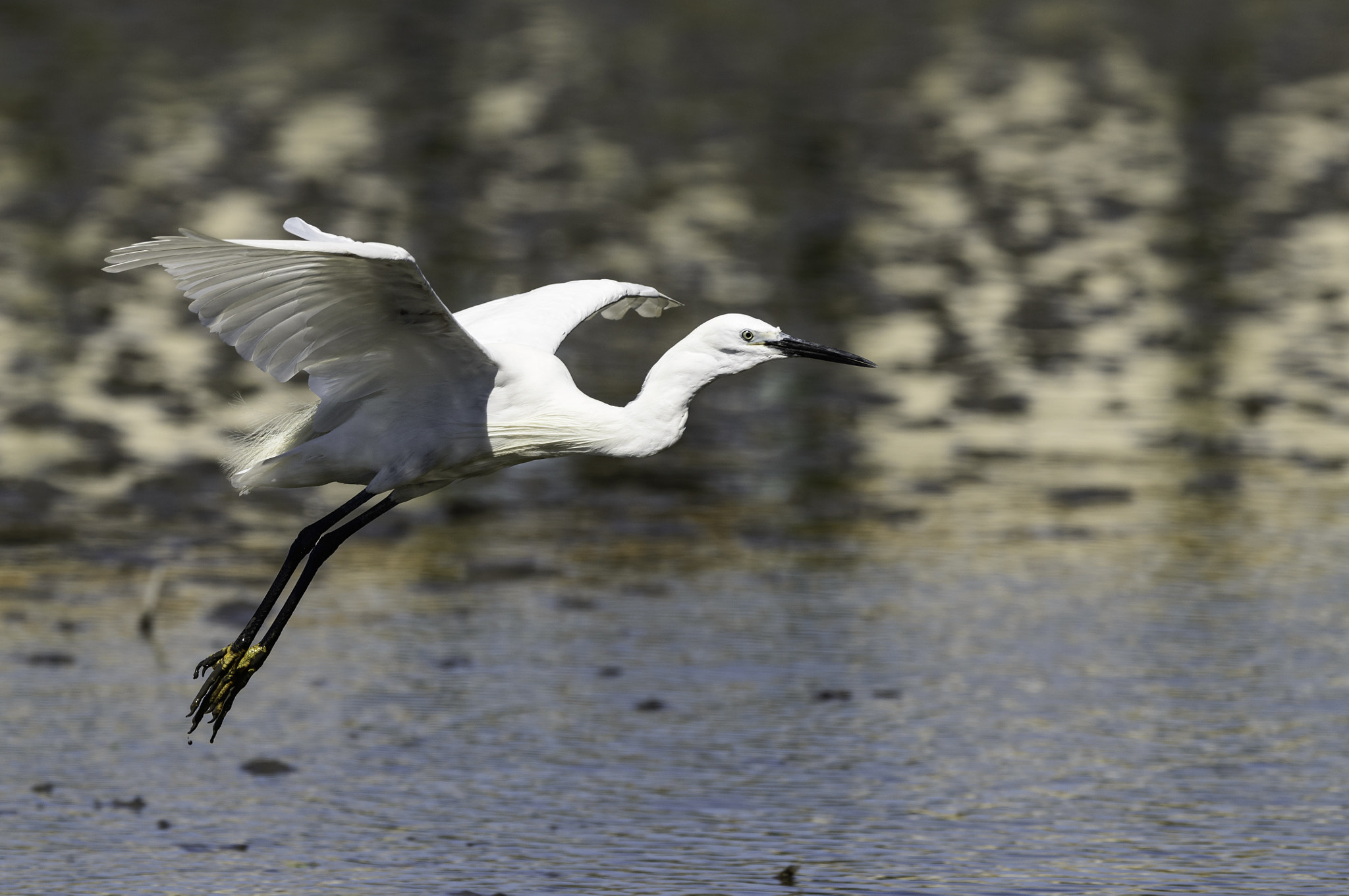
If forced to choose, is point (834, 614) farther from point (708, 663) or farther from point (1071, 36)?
point (1071, 36)

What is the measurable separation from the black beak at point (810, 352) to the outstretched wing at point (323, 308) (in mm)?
990

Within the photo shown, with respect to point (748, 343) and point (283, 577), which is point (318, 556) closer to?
point (283, 577)

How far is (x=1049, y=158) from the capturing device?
2503cm

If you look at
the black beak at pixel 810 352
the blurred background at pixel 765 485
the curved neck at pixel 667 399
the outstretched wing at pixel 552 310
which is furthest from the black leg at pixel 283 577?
the black beak at pixel 810 352

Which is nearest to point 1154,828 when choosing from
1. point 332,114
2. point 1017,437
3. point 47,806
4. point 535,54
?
point 47,806

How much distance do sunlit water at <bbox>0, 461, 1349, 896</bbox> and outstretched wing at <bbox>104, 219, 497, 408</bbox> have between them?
4.98ft

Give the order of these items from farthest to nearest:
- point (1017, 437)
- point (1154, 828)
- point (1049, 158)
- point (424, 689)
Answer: point (1049, 158) → point (1017, 437) → point (424, 689) → point (1154, 828)

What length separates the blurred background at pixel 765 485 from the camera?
7.53m

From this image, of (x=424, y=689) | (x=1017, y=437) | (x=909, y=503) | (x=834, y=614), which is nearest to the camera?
(x=424, y=689)

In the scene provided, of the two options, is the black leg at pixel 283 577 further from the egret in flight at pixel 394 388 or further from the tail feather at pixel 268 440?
the tail feather at pixel 268 440

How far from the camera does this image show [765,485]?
1275 cm

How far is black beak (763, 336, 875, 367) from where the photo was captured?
6867 mm

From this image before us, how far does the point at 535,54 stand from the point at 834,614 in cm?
2134

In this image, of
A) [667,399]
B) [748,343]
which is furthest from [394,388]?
[748,343]
